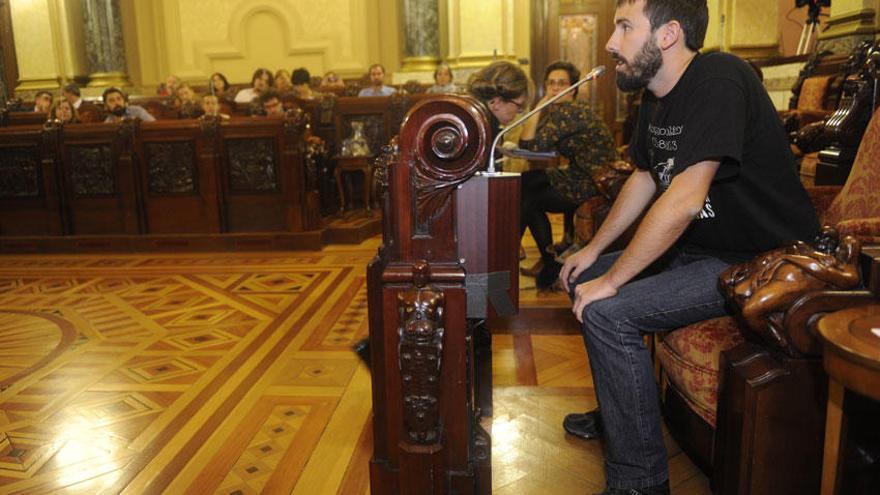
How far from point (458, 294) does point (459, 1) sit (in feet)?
25.9

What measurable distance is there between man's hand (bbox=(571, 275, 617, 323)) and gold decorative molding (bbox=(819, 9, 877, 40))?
391 centimetres

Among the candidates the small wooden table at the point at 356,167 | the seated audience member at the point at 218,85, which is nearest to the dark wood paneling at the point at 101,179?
the small wooden table at the point at 356,167

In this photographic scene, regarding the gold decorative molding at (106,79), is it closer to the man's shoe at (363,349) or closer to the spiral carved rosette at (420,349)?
the man's shoe at (363,349)

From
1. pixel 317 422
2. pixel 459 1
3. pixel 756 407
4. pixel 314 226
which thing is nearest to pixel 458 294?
pixel 756 407

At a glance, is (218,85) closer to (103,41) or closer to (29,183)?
(103,41)

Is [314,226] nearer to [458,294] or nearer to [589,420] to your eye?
[589,420]

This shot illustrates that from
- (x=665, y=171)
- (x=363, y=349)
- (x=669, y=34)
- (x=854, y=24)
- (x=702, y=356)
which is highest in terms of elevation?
(x=854, y=24)

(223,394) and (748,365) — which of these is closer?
(748,365)

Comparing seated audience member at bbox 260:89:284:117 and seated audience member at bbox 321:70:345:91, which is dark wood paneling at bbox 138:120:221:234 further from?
seated audience member at bbox 321:70:345:91

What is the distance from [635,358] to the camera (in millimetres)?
1607

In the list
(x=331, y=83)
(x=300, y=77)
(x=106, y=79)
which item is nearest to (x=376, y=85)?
(x=331, y=83)

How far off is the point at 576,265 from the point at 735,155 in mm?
590

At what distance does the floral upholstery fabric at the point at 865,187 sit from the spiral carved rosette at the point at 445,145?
3.96ft

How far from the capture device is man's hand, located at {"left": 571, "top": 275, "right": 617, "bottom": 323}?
165 cm
